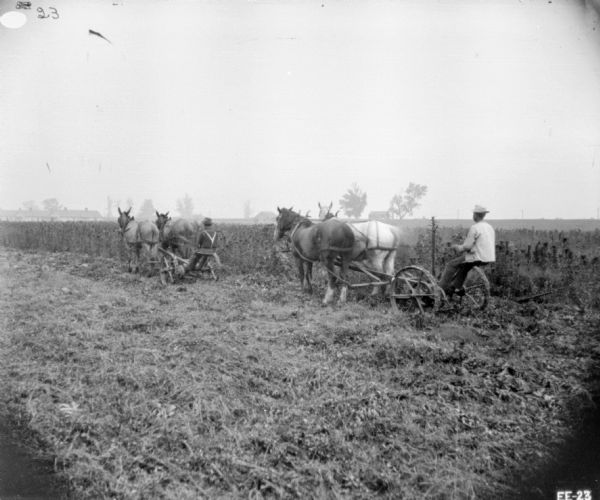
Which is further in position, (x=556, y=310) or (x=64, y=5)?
(x=556, y=310)

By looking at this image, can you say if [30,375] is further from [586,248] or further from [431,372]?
[586,248]

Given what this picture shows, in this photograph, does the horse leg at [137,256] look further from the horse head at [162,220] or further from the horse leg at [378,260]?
the horse leg at [378,260]

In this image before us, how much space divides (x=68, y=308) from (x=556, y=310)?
8101mm

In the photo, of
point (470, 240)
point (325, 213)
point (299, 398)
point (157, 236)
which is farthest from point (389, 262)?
point (157, 236)

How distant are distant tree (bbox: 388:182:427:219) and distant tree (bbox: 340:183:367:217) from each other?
0.49m

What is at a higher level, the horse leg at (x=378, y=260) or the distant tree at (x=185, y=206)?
the distant tree at (x=185, y=206)

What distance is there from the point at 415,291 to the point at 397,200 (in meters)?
1.53

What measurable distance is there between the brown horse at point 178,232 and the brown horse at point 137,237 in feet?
1.48

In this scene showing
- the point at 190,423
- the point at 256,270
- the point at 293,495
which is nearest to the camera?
the point at 293,495

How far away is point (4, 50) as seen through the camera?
13.4 ft

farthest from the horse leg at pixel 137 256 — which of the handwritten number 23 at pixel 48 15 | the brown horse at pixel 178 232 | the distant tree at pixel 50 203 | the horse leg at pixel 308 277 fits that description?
the handwritten number 23 at pixel 48 15

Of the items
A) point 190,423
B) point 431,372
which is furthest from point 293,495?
point 431,372

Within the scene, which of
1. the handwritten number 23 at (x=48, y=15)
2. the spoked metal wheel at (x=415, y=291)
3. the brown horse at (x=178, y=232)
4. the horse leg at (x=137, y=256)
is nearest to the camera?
the handwritten number 23 at (x=48, y=15)

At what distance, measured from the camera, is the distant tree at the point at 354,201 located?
6054 millimetres
